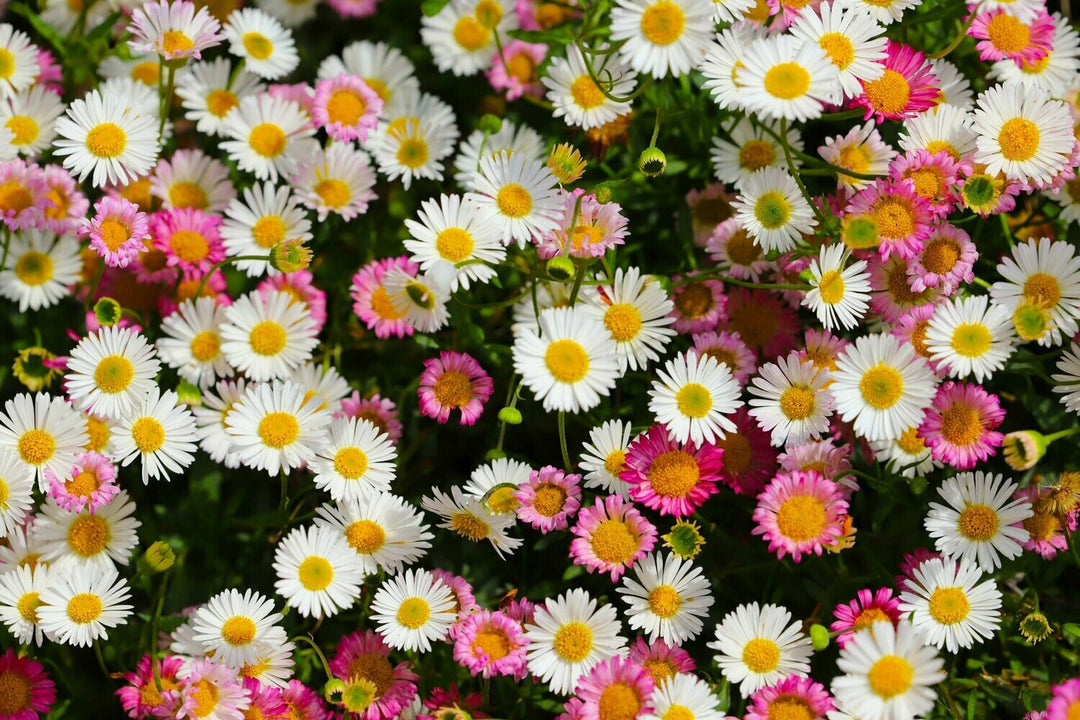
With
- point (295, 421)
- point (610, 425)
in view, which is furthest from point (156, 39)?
point (610, 425)

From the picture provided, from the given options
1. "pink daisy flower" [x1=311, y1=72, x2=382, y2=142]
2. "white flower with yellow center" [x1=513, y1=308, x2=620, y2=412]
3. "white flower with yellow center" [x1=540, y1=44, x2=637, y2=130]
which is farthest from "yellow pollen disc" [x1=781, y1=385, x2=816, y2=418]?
"pink daisy flower" [x1=311, y1=72, x2=382, y2=142]

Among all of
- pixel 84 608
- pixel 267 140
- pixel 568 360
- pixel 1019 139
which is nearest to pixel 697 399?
pixel 568 360

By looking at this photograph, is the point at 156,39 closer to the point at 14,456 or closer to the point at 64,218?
the point at 64,218

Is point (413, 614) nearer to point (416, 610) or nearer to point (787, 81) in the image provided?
point (416, 610)

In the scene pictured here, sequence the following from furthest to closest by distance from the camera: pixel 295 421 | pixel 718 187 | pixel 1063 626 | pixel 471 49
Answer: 1. pixel 471 49
2. pixel 718 187
3. pixel 295 421
4. pixel 1063 626

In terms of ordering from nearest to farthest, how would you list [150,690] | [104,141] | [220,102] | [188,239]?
[150,690]
[104,141]
[188,239]
[220,102]

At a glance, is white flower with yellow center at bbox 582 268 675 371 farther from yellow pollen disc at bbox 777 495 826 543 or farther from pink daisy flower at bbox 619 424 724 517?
yellow pollen disc at bbox 777 495 826 543
